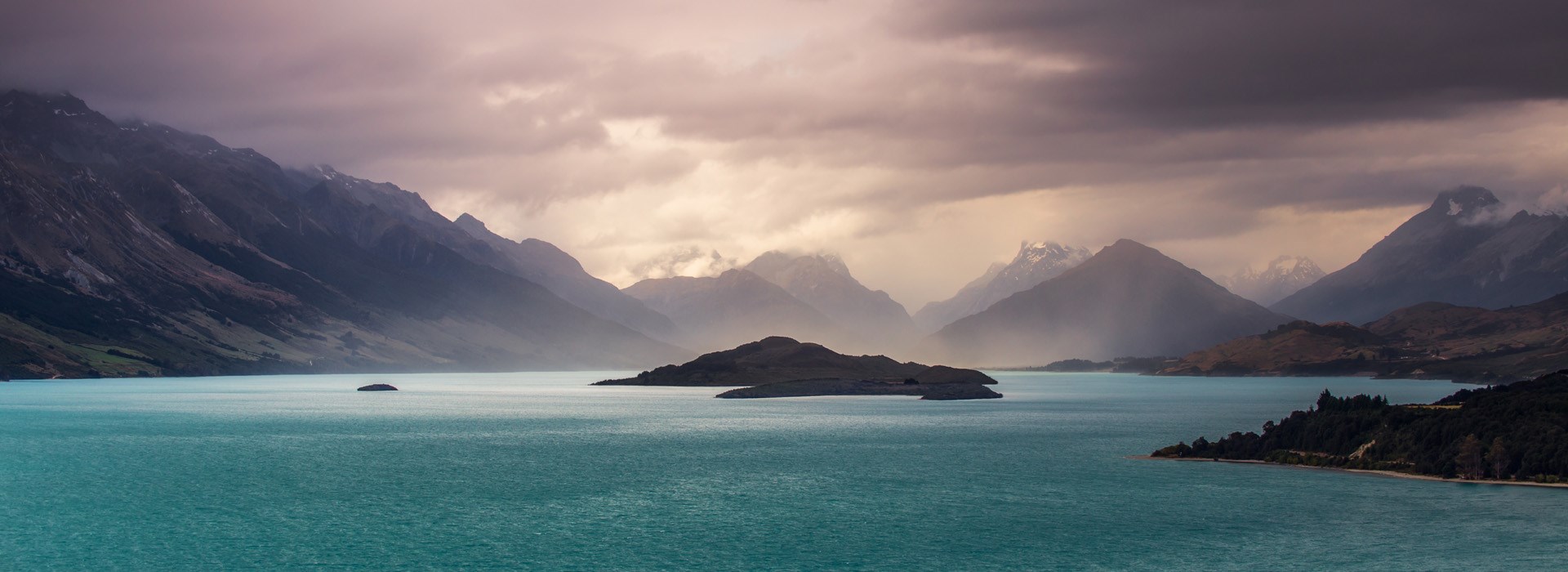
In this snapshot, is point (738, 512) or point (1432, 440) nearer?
point (738, 512)

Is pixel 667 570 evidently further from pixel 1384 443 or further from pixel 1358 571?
pixel 1384 443

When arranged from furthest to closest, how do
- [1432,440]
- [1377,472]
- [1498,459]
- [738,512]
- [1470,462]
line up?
[1432,440] → [1377,472] → [1470,462] → [1498,459] → [738,512]

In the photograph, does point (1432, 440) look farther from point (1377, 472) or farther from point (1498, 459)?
point (1498, 459)

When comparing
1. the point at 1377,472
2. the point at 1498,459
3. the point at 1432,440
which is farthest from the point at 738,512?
the point at 1432,440

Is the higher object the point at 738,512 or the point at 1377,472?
the point at 1377,472

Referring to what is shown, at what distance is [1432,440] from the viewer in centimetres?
12375

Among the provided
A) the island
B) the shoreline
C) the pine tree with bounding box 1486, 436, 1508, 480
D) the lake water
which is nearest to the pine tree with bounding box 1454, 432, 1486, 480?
the island

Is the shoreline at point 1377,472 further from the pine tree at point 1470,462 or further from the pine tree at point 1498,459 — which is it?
the pine tree at point 1498,459

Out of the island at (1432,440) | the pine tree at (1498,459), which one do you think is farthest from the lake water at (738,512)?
the pine tree at (1498,459)

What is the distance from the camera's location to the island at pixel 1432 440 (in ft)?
377

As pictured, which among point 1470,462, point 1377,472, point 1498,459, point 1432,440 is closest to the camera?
point 1498,459

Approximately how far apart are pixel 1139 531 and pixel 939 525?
47.1ft

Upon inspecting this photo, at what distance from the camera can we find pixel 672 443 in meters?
167

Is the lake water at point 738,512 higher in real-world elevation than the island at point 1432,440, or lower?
lower
